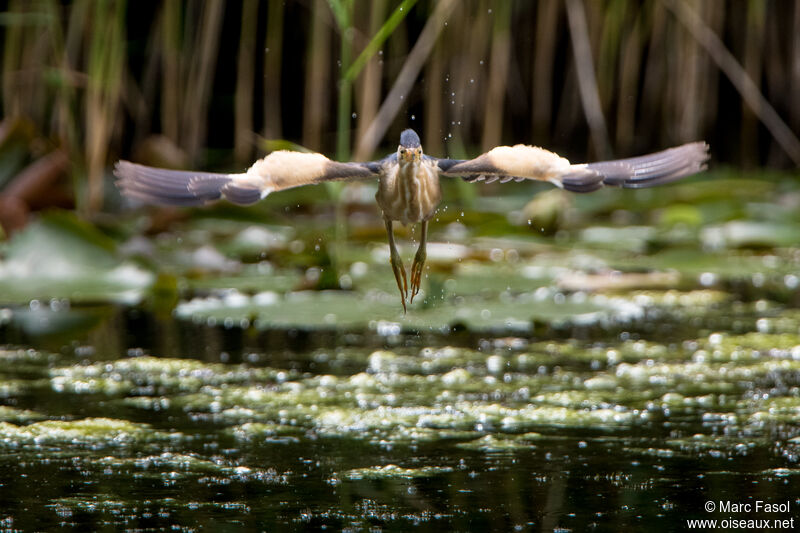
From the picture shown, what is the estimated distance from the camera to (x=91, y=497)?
202 cm

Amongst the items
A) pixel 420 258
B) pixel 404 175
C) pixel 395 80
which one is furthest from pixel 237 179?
pixel 395 80

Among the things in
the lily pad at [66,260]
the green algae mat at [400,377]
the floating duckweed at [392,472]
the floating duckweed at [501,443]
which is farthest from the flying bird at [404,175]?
the lily pad at [66,260]

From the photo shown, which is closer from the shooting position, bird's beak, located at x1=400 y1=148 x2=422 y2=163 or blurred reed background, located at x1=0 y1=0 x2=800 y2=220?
bird's beak, located at x1=400 y1=148 x2=422 y2=163

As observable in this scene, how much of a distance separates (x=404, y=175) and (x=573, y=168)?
0.44m

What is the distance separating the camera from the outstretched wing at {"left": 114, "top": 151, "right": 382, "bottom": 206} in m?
2.70

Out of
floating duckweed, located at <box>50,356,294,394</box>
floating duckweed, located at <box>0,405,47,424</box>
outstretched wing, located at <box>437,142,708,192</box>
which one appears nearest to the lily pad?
floating duckweed, located at <box>50,356,294,394</box>

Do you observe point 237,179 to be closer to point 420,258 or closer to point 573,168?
point 420,258

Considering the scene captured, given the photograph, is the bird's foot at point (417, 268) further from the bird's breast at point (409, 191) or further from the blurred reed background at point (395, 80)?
the blurred reed background at point (395, 80)

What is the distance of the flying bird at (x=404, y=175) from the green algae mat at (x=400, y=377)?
487 mm

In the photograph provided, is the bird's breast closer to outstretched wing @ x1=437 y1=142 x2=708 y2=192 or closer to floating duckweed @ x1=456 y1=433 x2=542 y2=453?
outstretched wing @ x1=437 y1=142 x2=708 y2=192

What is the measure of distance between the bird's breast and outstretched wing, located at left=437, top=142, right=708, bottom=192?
0.17ft

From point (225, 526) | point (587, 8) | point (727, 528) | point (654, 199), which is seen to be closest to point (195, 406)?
point (225, 526)

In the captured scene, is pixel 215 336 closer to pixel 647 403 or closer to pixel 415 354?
pixel 415 354

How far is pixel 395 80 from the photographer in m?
7.13
